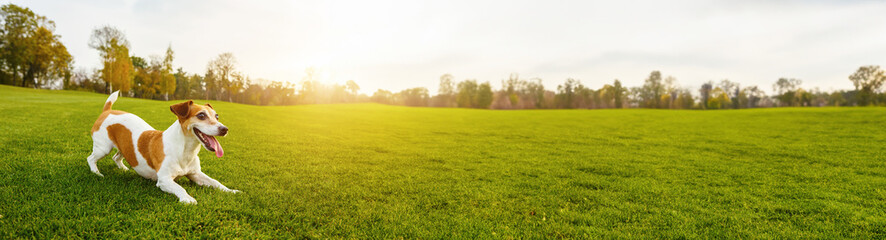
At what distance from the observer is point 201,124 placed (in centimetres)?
395

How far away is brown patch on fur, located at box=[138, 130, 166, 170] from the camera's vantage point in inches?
168

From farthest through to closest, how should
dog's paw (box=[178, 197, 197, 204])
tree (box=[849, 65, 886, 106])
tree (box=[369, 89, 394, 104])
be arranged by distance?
1. tree (box=[369, 89, 394, 104])
2. tree (box=[849, 65, 886, 106])
3. dog's paw (box=[178, 197, 197, 204])

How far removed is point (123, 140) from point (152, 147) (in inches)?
29.5

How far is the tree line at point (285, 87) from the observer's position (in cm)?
4275

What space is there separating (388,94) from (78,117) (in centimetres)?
7967

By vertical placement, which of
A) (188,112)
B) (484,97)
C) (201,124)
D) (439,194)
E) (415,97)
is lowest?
(439,194)

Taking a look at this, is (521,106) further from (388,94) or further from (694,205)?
(694,205)

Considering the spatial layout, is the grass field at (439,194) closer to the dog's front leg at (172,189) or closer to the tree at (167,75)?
the dog's front leg at (172,189)

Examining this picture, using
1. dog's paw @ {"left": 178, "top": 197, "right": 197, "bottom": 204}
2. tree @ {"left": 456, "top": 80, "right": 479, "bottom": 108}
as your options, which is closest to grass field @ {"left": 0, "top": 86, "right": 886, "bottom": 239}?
dog's paw @ {"left": 178, "top": 197, "right": 197, "bottom": 204}

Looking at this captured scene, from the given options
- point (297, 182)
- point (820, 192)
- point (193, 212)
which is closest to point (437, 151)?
point (297, 182)

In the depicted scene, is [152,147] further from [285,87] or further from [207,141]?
[285,87]

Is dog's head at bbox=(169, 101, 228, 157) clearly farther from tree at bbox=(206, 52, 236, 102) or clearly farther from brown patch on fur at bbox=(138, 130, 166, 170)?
tree at bbox=(206, 52, 236, 102)

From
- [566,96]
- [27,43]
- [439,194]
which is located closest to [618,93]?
[566,96]

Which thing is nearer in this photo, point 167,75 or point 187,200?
point 187,200
